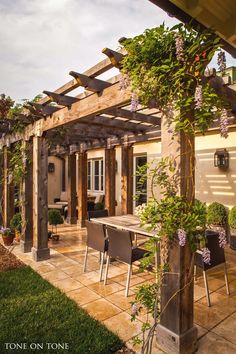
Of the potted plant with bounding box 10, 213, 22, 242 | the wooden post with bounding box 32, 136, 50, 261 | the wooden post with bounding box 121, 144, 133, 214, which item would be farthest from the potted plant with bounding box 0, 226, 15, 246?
the wooden post with bounding box 121, 144, 133, 214

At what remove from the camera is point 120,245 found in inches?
130

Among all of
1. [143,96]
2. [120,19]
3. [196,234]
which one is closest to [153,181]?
[196,234]

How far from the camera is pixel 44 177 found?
465cm

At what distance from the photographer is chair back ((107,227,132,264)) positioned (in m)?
3.18

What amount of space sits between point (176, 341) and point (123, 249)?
4.49 feet

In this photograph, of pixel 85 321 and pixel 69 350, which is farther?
pixel 85 321

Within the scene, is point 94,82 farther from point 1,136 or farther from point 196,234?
point 1,136

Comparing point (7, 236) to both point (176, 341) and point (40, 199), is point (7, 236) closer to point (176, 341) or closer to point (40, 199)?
point (40, 199)

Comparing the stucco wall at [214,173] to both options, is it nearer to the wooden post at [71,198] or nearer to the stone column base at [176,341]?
the wooden post at [71,198]

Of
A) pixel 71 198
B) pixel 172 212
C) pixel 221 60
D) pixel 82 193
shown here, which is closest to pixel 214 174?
pixel 82 193

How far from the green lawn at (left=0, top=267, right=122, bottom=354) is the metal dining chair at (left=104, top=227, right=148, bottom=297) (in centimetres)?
77

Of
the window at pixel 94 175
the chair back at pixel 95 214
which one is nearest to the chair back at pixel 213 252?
the chair back at pixel 95 214

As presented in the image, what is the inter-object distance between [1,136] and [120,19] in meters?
4.67

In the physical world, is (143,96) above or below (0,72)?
below
